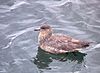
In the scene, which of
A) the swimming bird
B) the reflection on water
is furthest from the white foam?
the reflection on water

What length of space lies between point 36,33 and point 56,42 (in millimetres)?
1347

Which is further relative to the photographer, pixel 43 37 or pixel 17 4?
pixel 17 4

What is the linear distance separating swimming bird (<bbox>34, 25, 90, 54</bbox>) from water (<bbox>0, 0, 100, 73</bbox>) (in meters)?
0.19

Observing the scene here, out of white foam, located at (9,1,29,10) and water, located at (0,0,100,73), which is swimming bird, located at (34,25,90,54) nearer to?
water, located at (0,0,100,73)

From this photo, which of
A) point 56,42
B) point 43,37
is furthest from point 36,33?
point 56,42

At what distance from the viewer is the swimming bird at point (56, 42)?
40.9 feet

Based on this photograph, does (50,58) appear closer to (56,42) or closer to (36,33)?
(56,42)

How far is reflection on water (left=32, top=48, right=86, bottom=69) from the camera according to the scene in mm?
12159

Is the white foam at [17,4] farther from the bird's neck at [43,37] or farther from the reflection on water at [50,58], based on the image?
the reflection on water at [50,58]

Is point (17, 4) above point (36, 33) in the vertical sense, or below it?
above

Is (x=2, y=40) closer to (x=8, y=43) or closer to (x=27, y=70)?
(x=8, y=43)

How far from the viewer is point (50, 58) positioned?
12594mm

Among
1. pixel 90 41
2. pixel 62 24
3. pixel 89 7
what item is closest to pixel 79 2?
→ pixel 89 7

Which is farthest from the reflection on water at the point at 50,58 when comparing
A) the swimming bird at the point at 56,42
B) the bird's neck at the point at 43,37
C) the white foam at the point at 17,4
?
the white foam at the point at 17,4
